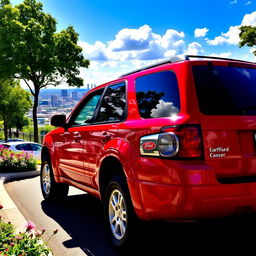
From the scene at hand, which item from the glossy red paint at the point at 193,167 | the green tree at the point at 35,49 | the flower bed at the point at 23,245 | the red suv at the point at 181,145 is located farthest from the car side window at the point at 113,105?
the green tree at the point at 35,49

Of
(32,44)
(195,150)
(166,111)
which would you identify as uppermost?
(32,44)

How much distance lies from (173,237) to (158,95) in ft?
6.46

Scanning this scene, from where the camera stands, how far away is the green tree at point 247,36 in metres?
27.4

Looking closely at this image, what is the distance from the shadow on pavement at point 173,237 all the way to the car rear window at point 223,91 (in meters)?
1.04

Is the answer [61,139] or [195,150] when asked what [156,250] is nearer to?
[195,150]

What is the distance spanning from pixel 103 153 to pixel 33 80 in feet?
79.1

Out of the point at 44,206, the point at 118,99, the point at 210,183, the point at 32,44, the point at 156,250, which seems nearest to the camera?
the point at 210,183

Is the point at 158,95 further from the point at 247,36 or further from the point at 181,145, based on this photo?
the point at 247,36

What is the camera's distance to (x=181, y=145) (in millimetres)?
3258

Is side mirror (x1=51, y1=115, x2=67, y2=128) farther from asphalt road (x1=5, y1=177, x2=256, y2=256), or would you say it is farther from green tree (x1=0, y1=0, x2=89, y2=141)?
green tree (x1=0, y1=0, x2=89, y2=141)

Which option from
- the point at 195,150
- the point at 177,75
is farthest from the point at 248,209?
the point at 177,75

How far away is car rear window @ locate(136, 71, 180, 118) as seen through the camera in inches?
138

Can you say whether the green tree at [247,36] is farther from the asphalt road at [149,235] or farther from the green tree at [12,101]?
the asphalt road at [149,235]

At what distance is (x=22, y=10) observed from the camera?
89.5ft
